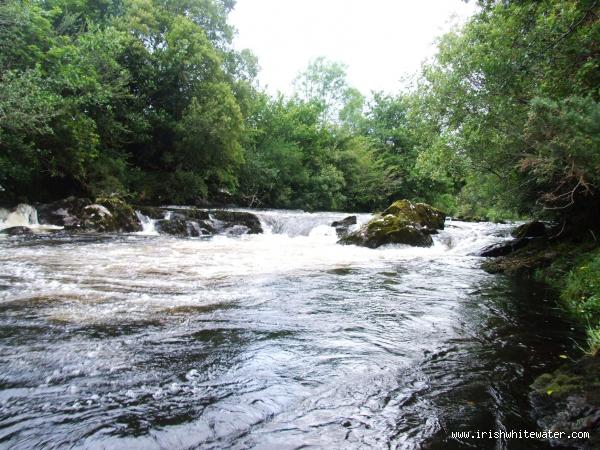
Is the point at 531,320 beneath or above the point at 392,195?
beneath

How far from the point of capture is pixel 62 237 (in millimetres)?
11078

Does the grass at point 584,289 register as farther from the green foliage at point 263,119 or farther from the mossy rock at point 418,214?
the mossy rock at point 418,214

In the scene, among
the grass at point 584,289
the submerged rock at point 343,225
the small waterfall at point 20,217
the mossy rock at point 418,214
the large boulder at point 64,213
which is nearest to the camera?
the grass at point 584,289

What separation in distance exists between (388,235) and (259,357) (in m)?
9.76

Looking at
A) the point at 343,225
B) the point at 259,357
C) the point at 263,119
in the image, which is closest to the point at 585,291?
the point at 259,357

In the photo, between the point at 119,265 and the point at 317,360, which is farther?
the point at 119,265

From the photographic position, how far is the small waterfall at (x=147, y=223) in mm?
14366

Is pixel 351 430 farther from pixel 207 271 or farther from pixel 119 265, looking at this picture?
pixel 119 265

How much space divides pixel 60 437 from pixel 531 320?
5.18m

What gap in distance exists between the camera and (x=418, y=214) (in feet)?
48.7

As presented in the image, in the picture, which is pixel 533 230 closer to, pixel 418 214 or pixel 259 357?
pixel 418 214

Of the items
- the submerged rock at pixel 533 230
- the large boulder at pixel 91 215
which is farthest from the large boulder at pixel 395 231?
the large boulder at pixel 91 215

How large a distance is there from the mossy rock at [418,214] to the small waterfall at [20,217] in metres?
12.5

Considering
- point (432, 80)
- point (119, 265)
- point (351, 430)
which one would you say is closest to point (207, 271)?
point (119, 265)
